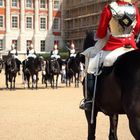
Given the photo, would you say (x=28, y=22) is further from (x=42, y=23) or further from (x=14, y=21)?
(x=42, y=23)

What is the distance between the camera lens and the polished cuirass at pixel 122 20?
19.9 ft

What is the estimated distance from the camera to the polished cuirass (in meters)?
6.06

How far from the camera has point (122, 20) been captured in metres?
6.08

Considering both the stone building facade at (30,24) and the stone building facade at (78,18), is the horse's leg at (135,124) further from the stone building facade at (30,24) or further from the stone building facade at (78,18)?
Answer: the stone building facade at (30,24)

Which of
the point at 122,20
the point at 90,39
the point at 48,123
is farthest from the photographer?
the point at 48,123

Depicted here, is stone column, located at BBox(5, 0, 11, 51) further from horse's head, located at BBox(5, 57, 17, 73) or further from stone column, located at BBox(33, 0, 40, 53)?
horse's head, located at BBox(5, 57, 17, 73)

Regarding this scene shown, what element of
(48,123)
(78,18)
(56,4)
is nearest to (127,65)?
(48,123)

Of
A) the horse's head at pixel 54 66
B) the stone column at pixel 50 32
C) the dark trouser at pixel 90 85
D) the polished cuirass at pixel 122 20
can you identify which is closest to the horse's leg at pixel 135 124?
the dark trouser at pixel 90 85

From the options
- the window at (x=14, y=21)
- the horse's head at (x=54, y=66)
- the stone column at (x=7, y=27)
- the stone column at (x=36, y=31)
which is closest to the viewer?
the horse's head at (x=54, y=66)

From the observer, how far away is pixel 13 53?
25766 mm

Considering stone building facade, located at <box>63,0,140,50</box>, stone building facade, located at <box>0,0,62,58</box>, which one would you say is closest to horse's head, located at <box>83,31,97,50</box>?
stone building facade, located at <box>63,0,140,50</box>

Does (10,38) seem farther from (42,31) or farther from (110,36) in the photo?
(110,36)

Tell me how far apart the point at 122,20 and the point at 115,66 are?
2.71 feet

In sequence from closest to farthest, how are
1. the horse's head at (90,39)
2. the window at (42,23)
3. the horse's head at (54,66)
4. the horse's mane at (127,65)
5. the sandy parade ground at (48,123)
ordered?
the horse's mane at (127,65)
the horse's head at (90,39)
the sandy parade ground at (48,123)
the horse's head at (54,66)
the window at (42,23)
